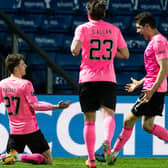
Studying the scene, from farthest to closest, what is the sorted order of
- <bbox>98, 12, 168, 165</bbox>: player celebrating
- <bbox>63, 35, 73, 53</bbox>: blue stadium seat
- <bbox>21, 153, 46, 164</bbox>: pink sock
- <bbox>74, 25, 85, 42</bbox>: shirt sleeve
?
<bbox>63, 35, 73, 53</bbox>: blue stadium seat < <bbox>98, 12, 168, 165</bbox>: player celebrating < <bbox>21, 153, 46, 164</bbox>: pink sock < <bbox>74, 25, 85, 42</bbox>: shirt sleeve

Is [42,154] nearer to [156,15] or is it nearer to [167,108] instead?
[167,108]

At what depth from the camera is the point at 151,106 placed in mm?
7379

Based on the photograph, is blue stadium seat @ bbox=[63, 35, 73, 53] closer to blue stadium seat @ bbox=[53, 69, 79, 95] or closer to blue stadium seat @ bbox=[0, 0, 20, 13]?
blue stadium seat @ bbox=[0, 0, 20, 13]

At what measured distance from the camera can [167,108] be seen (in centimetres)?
953

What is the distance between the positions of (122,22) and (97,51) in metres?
5.79

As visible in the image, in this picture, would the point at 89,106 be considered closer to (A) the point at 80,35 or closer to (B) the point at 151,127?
(A) the point at 80,35

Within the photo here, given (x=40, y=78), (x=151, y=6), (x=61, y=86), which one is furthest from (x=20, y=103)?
(x=151, y=6)

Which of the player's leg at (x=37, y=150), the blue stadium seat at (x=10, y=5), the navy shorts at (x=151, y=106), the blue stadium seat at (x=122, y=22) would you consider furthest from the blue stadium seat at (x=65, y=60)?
the player's leg at (x=37, y=150)

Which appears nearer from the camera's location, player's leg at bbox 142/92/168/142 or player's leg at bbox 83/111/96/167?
player's leg at bbox 83/111/96/167

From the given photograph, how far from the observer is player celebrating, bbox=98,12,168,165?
705cm

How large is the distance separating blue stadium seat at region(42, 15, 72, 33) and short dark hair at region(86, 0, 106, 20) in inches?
207

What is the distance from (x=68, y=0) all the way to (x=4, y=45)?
9.79 ft

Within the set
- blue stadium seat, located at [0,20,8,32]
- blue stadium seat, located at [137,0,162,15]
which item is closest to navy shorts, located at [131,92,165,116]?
blue stadium seat, located at [0,20,8,32]

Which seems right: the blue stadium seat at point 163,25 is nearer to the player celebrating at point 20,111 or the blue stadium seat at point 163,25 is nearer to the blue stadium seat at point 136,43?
the blue stadium seat at point 136,43
